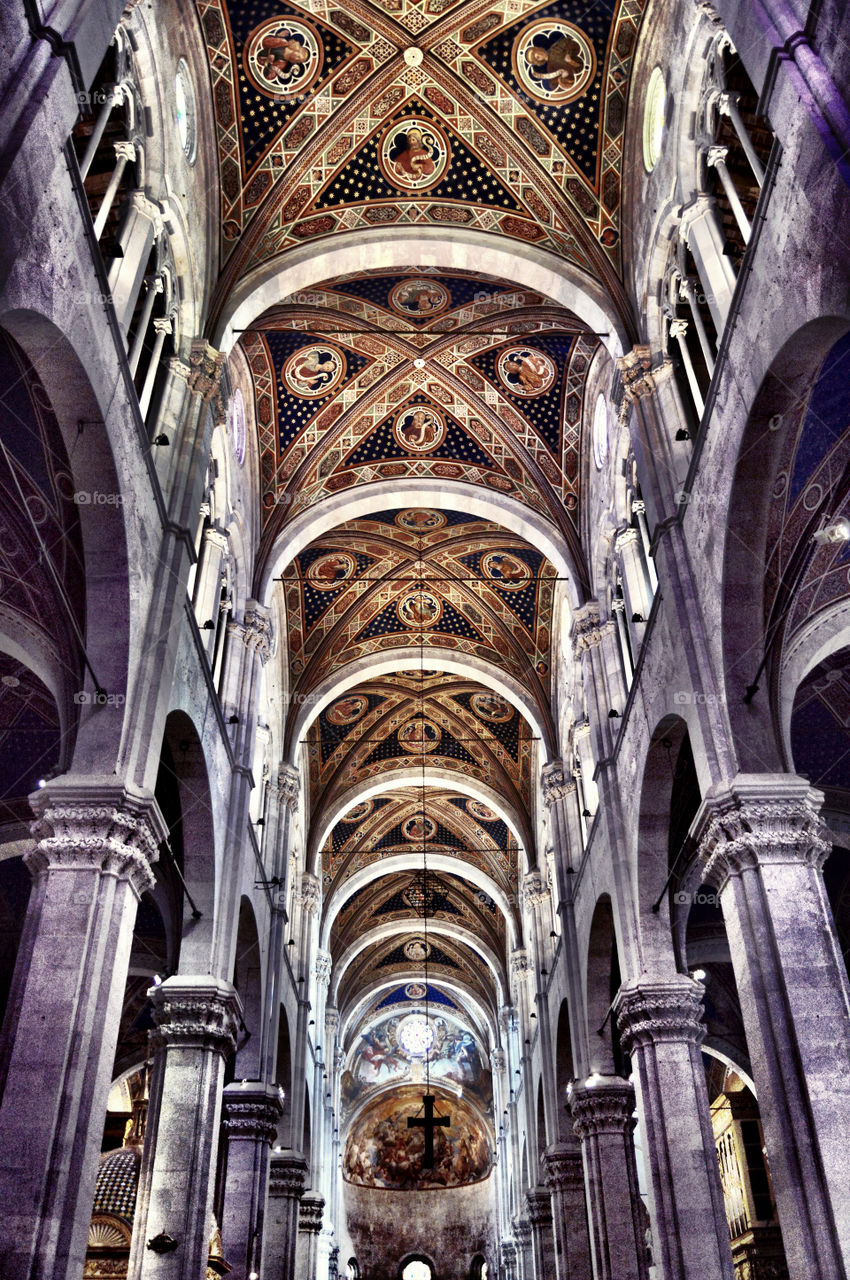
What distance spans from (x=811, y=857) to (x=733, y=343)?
4.75m

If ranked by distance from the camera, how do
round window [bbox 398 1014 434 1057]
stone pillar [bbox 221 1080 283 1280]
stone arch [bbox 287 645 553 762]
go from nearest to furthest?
stone pillar [bbox 221 1080 283 1280], stone arch [bbox 287 645 553 762], round window [bbox 398 1014 434 1057]

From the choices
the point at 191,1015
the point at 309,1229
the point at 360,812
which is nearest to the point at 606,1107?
the point at 191,1015

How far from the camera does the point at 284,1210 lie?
66.2 feet

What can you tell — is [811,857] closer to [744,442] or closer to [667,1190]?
[744,442]

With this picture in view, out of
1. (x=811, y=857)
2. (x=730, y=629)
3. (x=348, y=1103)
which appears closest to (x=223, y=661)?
(x=730, y=629)

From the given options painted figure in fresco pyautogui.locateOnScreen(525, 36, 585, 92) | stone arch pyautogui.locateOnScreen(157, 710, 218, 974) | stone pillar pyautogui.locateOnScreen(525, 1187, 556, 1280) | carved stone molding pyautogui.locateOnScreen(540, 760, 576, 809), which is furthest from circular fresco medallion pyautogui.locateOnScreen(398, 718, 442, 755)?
painted figure in fresco pyautogui.locateOnScreen(525, 36, 585, 92)

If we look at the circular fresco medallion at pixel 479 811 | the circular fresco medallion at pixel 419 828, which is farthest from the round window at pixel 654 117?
the circular fresco medallion at pixel 419 828

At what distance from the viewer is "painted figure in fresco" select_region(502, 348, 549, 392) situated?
18469 millimetres

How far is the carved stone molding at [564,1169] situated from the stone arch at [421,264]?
1481cm

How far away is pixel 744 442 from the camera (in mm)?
9836

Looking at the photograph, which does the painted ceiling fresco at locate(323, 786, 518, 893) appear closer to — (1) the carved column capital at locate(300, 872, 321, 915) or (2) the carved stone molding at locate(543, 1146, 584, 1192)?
(1) the carved column capital at locate(300, 872, 321, 915)

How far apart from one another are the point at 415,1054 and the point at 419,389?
109 ft

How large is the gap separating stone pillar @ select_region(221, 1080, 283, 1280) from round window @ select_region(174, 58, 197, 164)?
1363 cm

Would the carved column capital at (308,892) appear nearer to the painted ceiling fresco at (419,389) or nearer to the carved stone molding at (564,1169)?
the carved stone molding at (564,1169)
